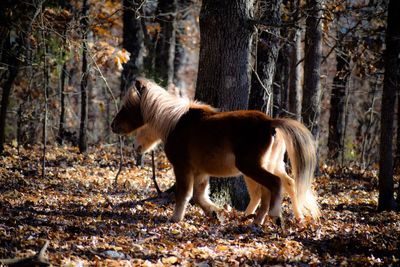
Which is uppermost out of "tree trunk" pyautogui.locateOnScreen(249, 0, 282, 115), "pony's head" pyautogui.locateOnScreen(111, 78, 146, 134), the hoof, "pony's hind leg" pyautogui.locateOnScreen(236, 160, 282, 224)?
"tree trunk" pyautogui.locateOnScreen(249, 0, 282, 115)

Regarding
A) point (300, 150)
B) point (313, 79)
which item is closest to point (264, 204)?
point (300, 150)

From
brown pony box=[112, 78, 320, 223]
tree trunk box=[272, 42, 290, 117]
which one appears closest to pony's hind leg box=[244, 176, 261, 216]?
brown pony box=[112, 78, 320, 223]

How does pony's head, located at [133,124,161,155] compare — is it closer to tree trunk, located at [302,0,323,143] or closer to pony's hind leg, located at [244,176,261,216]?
pony's hind leg, located at [244,176,261,216]

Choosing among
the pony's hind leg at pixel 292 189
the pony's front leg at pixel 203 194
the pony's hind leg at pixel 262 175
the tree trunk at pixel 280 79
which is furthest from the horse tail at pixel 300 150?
the tree trunk at pixel 280 79

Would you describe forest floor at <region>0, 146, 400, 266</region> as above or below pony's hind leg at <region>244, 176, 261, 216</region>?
below

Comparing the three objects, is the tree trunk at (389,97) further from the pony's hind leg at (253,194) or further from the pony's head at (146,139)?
the pony's head at (146,139)

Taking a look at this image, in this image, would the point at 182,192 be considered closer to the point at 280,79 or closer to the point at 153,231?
the point at 153,231

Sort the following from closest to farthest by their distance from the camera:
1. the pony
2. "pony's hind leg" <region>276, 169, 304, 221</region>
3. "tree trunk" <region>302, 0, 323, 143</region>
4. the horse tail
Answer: the horse tail
the pony
"pony's hind leg" <region>276, 169, 304, 221</region>
"tree trunk" <region>302, 0, 323, 143</region>

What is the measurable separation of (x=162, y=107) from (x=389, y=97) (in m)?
4.17

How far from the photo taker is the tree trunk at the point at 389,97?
946 centimetres

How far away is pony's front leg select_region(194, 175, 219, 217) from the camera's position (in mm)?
8391

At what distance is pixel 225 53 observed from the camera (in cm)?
902

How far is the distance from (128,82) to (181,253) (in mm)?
11190

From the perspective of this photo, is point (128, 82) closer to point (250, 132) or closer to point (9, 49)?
point (9, 49)
